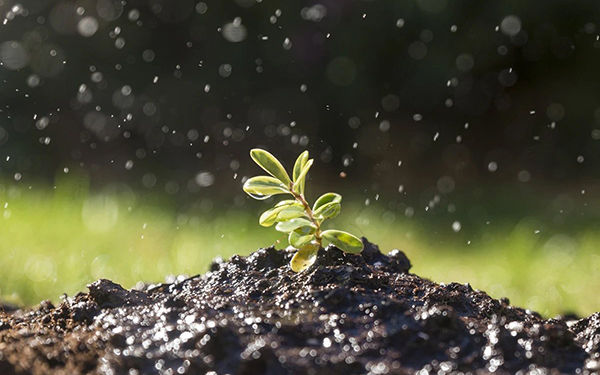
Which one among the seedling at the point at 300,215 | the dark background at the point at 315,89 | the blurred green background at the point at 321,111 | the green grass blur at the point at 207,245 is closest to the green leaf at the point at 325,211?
the seedling at the point at 300,215

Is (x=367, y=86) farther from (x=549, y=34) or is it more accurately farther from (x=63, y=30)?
(x=63, y=30)

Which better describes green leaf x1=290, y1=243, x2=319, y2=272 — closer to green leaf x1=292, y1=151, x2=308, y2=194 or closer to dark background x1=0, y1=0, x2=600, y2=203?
green leaf x1=292, y1=151, x2=308, y2=194

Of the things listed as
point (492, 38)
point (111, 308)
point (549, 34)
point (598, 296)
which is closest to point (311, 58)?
point (492, 38)

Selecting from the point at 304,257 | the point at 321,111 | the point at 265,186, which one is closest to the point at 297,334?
the point at 304,257

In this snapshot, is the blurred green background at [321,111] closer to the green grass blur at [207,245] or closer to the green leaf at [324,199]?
the green grass blur at [207,245]

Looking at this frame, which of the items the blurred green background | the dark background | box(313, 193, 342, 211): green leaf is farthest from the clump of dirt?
the dark background

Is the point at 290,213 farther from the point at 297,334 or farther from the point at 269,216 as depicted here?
the point at 297,334
